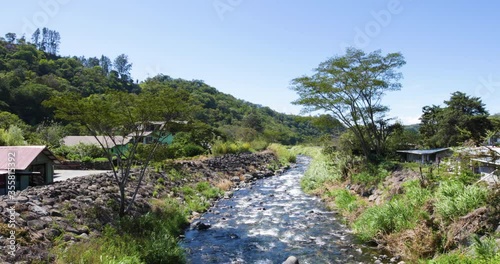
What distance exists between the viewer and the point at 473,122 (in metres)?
38.6

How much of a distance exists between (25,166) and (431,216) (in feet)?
60.9

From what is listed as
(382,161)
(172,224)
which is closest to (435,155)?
(382,161)

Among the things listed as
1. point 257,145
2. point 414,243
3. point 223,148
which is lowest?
point 414,243

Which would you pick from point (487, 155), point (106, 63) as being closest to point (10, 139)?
point (487, 155)

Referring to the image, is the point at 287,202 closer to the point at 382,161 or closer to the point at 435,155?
the point at 382,161

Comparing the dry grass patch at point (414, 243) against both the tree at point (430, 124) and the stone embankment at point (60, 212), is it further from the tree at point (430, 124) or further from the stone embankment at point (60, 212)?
the tree at point (430, 124)

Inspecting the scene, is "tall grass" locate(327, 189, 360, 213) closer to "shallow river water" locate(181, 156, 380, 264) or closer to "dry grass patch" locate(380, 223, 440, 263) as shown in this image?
"shallow river water" locate(181, 156, 380, 264)

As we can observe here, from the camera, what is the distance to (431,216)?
1223 centimetres

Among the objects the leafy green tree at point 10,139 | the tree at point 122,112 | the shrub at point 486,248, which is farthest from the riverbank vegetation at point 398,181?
the leafy green tree at point 10,139

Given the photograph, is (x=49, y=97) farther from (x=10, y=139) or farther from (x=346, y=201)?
(x=346, y=201)

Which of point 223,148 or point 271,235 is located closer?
point 271,235

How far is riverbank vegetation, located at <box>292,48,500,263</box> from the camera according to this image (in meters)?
10.4

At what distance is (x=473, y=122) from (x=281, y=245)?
35678 millimetres

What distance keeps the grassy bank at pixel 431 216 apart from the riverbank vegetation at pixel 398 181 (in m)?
0.03
